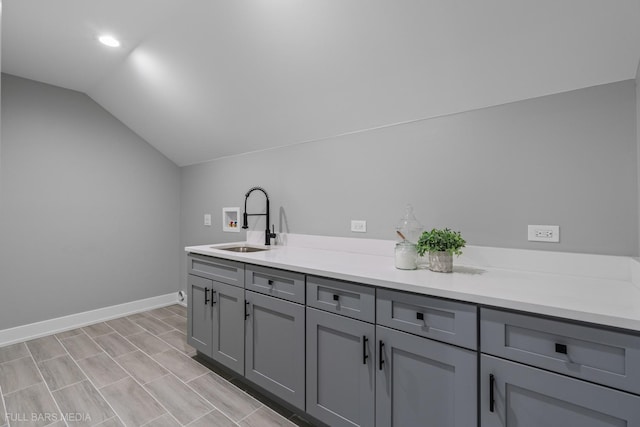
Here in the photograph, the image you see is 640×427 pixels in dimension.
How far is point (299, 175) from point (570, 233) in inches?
74.2

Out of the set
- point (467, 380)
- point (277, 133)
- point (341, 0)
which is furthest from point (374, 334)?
point (277, 133)

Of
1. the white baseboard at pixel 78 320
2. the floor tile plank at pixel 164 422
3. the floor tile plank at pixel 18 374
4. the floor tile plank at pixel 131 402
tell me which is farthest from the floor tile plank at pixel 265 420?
the white baseboard at pixel 78 320

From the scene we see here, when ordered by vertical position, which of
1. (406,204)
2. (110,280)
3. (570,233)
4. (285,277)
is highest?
(406,204)

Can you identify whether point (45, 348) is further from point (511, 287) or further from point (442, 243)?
point (511, 287)

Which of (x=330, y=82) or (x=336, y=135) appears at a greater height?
(x=330, y=82)

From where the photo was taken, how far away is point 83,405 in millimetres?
1933

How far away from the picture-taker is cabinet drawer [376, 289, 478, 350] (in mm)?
1166

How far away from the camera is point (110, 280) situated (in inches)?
136

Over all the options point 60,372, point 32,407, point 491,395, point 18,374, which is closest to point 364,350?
point 491,395

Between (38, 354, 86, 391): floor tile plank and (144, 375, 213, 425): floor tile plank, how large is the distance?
23.9 inches

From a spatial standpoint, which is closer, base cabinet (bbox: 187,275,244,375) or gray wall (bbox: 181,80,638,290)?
gray wall (bbox: 181,80,638,290)

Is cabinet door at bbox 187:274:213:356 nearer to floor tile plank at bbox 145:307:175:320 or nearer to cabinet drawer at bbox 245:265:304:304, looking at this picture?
cabinet drawer at bbox 245:265:304:304

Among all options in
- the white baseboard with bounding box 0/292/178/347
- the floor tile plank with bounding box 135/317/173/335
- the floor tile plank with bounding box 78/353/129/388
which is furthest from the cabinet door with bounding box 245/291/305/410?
the white baseboard with bounding box 0/292/178/347

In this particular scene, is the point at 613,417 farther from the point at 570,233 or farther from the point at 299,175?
the point at 299,175
